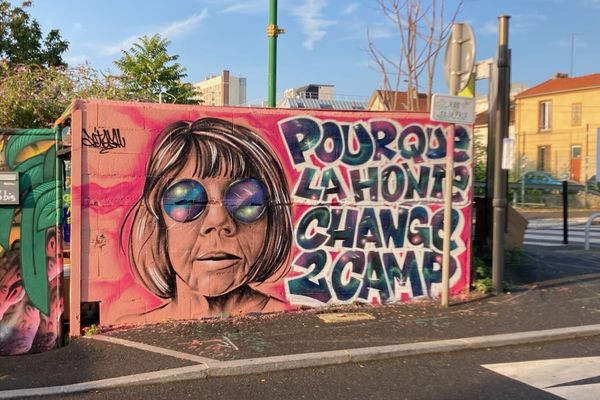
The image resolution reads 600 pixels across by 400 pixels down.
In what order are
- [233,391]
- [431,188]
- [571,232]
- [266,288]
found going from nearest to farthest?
[233,391], [266,288], [431,188], [571,232]

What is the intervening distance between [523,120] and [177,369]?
47.5m

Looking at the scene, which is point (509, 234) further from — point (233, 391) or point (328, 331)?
point (233, 391)

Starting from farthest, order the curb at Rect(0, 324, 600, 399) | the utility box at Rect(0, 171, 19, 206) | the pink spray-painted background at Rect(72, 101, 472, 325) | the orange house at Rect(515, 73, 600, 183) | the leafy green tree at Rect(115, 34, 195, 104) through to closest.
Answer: the orange house at Rect(515, 73, 600, 183), the leafy green tree at Rect(115, 34, 195, 104), the pink spray-painted background at Rect(72, 101, 472, 325), the utility box at Rect(0, 171, 19, 206), the curb at Rect(0, 324, 600, 399)

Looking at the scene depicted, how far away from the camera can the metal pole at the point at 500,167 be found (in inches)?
284

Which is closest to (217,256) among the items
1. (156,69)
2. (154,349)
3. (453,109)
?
(154,349)

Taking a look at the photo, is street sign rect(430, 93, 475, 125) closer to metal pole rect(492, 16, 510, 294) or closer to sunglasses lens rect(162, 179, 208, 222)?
metal pole rect(492, 16, 510, 294)

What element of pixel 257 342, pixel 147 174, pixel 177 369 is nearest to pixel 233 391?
pixel 177 369

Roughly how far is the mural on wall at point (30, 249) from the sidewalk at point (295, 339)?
302mm

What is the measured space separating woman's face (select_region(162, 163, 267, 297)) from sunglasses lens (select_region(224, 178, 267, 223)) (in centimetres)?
Answer: 1

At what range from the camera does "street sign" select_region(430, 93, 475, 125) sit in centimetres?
640

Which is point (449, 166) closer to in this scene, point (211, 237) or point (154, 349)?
point (211, 237)

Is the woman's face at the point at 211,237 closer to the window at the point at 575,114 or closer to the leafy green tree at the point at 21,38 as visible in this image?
the leafy green tree at the point at 21,38

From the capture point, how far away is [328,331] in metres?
5.78

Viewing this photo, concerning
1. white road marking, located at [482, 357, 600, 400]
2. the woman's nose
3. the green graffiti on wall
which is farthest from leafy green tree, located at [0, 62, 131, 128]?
white road marking, located at [482, 357, 600, 400]
